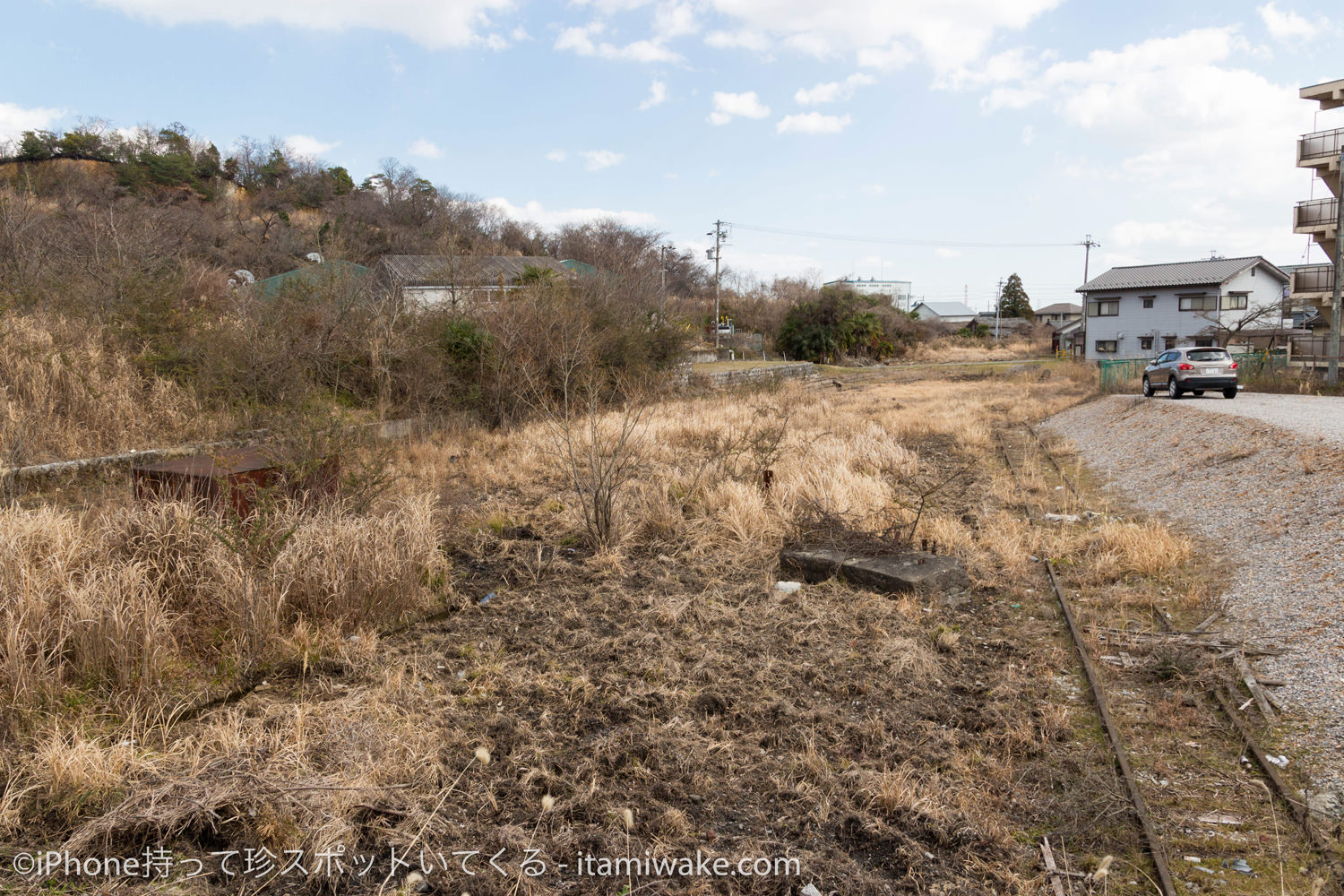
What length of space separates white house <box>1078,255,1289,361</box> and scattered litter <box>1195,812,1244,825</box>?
49.1 m

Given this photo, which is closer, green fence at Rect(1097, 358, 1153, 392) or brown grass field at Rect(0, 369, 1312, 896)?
brown grass field at Rect(0, 369, 1312, 896)

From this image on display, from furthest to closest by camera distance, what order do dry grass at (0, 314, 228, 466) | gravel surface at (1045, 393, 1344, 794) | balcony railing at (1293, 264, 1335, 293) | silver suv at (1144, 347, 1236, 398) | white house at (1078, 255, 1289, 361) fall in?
white house at (1078, 255, 1289, 361) < balcony railing at (1293, 264, 1335, 293) < silver suv at (1144, 347, 1236, 398) < dry grass at (0, 314, 228, 466) < gravel surface at (1045, 393, 1344, 794)

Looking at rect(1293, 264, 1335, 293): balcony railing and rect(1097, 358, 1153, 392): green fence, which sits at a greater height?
rect(1293, 264, 1335, 293): balcony railing

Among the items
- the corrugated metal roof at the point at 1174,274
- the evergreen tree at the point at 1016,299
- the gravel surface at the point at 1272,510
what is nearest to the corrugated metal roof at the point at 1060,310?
the evergreen tree at the point at 1016,299

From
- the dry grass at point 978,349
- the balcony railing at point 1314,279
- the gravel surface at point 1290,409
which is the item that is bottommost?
the gravel surface at point 1290,409

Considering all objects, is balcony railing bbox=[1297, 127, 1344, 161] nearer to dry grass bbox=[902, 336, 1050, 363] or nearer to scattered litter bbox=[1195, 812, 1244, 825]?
dry grass bbox=[902, 336, 1050, 363]

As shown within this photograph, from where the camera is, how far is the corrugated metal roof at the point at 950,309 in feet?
382

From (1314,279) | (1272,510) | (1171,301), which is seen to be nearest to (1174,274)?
(1171,301)

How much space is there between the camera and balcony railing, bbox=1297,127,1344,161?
2752 cm

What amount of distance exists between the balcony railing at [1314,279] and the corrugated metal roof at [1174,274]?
17340mm

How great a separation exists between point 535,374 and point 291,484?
392 inches

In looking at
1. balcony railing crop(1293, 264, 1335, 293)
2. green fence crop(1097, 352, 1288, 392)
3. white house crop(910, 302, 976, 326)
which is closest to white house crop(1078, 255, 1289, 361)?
balcony railing crop(1293, 264, 1335, 293)

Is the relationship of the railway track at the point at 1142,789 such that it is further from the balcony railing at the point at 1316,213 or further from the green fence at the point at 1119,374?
the balcony railing at the point at 1316,213

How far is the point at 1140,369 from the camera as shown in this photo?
28.1 metres
